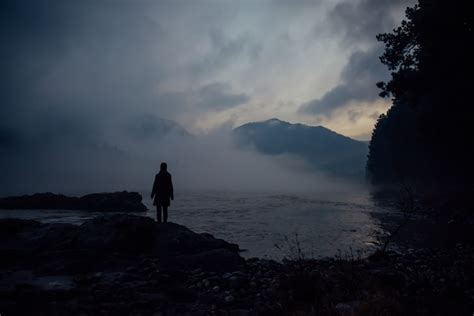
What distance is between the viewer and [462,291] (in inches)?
219

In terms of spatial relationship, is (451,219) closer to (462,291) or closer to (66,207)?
(462,291)

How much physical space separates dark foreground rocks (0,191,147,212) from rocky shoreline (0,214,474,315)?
1537 inches

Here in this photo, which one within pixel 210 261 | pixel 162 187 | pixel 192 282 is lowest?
pixel 192 282

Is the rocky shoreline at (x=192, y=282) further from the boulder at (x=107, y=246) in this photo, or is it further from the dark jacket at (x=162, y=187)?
the dark jacket at (x=162, y=187)

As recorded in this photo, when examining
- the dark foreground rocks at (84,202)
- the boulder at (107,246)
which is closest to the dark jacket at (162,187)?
the boulder at (107,246)

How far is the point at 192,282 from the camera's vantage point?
7742 mm

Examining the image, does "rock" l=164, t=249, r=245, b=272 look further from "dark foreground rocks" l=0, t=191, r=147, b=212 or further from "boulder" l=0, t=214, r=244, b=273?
"dark foreground rocks" l=0, t=191, r=147, b=212

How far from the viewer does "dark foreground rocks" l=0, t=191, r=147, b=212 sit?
49.6 m

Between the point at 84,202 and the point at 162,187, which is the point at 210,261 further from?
the point at 84,202

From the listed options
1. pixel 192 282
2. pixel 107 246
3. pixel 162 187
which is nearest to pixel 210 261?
pixel 192 282

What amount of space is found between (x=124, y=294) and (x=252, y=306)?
295cm

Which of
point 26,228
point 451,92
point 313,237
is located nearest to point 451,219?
point 451,92

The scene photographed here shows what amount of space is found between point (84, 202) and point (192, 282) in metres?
51.8

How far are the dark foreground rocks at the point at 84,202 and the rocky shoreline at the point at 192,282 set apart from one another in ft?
128
